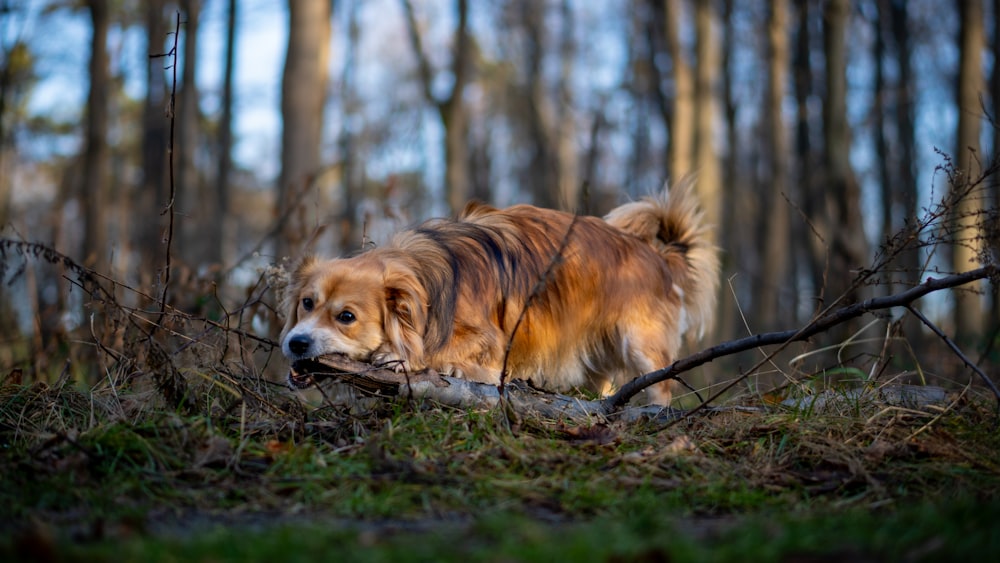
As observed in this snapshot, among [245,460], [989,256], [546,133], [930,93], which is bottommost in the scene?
[245,460]

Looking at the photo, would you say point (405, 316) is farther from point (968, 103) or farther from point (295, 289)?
point (968, 103)

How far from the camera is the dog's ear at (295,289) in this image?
5.70 m

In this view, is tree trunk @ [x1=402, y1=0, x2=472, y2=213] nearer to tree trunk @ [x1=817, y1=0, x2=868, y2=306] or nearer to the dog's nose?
tree trunk @ [x1=817, y1=0, x2=868, y2=306]

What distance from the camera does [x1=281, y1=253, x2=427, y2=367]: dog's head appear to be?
17.4 feet

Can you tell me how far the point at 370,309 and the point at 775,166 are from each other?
14510mm

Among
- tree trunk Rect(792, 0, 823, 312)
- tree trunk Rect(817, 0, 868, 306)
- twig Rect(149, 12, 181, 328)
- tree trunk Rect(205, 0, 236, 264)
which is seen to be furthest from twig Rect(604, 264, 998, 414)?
tree trunk Rect(205, 0, 236, 264)

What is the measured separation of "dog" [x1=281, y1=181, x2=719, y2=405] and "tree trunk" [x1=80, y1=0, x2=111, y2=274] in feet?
23.3

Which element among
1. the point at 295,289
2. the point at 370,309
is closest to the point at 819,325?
the point at 370,309

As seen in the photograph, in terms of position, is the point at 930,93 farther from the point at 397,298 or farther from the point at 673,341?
the point at 397,298

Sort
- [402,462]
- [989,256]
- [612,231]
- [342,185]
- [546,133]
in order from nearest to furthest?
[402,462] < [989,256] < [612,231] < [546,133] < [342,185]

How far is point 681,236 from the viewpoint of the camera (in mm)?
6918

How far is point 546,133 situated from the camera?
2264 cm

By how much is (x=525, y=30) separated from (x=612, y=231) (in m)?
21.4

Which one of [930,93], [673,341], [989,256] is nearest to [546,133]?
[930,93]
